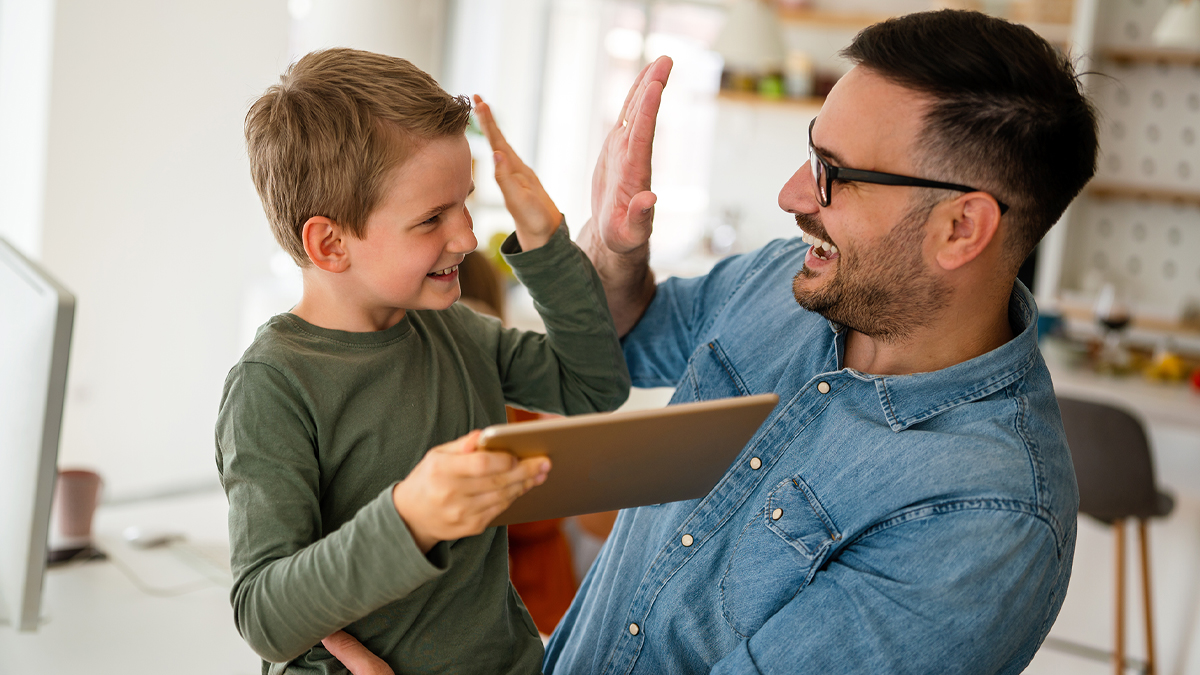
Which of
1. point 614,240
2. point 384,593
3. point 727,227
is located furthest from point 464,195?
point 727,227

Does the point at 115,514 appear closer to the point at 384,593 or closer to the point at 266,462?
the point at 266,462

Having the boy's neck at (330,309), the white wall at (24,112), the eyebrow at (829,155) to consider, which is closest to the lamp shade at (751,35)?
the white wall at (24,112)

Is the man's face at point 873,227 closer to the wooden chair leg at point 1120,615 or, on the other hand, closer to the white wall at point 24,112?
the wooden chair leg at point 1120,615

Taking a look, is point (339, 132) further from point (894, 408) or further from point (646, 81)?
point (894, 408)

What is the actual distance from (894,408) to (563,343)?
406 mm

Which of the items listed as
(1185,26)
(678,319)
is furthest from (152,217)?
(1185,26)

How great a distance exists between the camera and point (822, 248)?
1.18 metres

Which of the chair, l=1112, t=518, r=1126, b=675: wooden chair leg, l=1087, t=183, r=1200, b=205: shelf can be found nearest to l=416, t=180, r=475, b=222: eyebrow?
the chair

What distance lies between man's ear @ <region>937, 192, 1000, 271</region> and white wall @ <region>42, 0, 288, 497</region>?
2.91 metres

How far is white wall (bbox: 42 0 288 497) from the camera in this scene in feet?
11.3

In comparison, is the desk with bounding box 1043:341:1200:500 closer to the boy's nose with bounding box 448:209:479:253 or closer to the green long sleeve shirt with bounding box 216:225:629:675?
the green long sleeve shirt with bounding box 216:225:629:675

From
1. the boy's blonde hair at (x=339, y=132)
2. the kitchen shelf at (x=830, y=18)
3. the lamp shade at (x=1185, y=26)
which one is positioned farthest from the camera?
the kitchen shelf at (x=830, y=18)

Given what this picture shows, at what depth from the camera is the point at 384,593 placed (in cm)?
80

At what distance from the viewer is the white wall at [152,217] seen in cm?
344
